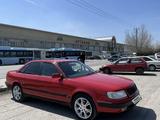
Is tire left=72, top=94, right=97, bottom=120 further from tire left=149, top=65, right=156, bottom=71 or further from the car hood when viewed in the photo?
tire left=149, top=65, right=156, bottom=71

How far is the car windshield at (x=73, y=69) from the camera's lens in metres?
7.28

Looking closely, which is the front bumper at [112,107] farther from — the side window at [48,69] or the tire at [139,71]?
the tire at [139,71]

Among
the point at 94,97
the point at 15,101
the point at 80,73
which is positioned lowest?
the point at 15,101

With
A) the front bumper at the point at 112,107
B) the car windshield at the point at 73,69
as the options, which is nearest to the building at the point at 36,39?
the car windshield at the point at 73,69

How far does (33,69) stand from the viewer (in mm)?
8430

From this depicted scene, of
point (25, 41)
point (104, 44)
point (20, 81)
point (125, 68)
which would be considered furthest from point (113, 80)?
point (104, 44)

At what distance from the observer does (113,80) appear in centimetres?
682

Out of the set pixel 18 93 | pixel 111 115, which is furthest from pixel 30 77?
pixel 111 115

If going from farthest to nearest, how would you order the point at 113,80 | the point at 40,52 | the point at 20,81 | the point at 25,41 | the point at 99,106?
→ the point at 25,41 → the point at 40,52 → the point at 20,81 → the point at 113,80 → the point at 99,106

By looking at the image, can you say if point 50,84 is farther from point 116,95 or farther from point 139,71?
point 139,71

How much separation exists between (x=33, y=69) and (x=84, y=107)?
2736 millimetres

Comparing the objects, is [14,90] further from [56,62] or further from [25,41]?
[25,41]

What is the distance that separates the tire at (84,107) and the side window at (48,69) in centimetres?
127

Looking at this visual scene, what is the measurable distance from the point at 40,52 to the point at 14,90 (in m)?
41.4
